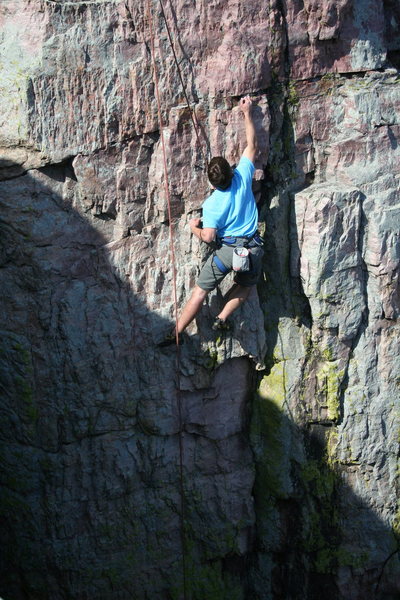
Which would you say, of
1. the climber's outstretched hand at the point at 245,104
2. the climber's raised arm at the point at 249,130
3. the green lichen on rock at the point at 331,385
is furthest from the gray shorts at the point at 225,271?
the green lichen on rock at the point at 331,385

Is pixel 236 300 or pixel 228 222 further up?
pixel 228 222

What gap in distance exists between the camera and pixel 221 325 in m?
7.25

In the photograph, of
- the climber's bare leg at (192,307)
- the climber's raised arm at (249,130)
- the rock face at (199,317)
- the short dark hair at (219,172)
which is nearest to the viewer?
the short dark hair at (219,172)

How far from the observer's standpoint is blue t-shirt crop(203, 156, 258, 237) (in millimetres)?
6582

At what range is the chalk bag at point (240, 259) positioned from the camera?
6621mm

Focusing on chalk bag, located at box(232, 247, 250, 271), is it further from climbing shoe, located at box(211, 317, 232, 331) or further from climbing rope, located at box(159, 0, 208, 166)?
climbing rope, located at box(159, 0, 208, 166)

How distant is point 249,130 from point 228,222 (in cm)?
85

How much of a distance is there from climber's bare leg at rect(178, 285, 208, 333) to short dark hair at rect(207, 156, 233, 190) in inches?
39.5

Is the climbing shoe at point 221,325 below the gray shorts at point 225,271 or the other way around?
below

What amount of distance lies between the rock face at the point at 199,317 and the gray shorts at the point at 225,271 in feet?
1.01

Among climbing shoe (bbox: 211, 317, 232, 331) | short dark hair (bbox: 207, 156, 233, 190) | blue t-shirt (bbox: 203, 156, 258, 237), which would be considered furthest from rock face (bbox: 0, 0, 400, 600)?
short dark hair (bbox: 207, 156, 233, 190)

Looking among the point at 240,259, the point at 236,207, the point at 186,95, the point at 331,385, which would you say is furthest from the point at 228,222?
the point at 331,385

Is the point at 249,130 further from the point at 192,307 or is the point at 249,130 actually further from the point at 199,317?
the point at 199,317

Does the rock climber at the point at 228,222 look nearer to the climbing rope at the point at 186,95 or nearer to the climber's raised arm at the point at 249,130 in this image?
the climber's raised arm at the point at 249,130
